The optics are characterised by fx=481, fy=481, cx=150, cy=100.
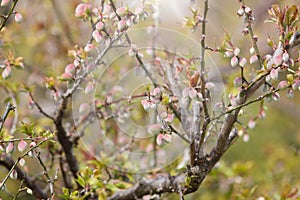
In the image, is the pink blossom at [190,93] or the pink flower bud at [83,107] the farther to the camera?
the pink flower bud at [83,107]

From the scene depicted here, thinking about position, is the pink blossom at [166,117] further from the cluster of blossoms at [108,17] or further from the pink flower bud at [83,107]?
the pink flower bud at [83,107]

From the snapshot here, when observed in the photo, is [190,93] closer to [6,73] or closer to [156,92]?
[156,92]

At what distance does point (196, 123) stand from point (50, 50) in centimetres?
198

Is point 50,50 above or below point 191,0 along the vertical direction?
above

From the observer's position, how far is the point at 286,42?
1.14 m

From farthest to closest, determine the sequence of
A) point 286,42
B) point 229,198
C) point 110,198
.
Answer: point 229,198 → point 110,198 → point 286,42

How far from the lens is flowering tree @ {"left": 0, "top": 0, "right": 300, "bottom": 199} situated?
1.17 m

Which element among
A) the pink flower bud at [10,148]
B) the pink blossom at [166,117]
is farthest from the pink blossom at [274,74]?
the pink flower bud at [10,148]

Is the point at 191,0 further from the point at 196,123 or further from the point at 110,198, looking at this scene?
the point at 110,198

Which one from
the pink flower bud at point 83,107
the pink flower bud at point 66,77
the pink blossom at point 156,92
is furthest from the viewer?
the pink flower bud at point 83,107

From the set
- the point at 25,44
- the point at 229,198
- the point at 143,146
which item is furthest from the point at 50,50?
the point at 229,198

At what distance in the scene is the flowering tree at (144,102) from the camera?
117cm

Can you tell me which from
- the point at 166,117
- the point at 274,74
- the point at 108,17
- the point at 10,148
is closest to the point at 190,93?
the point at 166,117

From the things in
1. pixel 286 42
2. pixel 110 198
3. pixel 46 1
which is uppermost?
pixel 46 1
